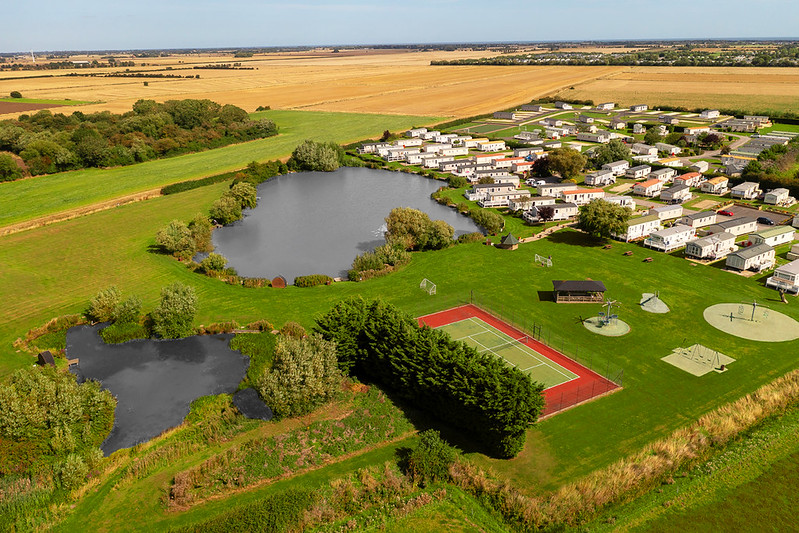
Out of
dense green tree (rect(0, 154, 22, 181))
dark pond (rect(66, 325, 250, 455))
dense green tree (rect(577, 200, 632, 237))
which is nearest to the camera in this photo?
dark pond (rect(66, 325, 250, 455))

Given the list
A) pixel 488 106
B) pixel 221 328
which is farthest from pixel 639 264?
pixel 488 106

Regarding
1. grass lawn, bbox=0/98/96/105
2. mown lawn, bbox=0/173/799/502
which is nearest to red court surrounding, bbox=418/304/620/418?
mown lawn, bbox=0/173/799/502

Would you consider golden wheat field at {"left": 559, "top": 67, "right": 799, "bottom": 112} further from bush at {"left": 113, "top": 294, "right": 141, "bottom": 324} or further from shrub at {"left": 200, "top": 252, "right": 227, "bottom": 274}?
bush at {"left": 113, "top": 294, "right": 141, "bottom": 324}

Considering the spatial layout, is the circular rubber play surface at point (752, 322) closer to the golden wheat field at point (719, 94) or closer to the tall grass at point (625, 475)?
the tall grass at point (625, 475)

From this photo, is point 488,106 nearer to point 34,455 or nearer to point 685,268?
point 685,268

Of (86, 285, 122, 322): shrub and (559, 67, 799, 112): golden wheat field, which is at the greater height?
(559, 67, 799, 112): golden wheat field

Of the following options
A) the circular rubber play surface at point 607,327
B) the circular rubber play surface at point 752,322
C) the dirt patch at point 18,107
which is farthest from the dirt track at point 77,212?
the dirt patch at point 18,107
